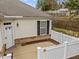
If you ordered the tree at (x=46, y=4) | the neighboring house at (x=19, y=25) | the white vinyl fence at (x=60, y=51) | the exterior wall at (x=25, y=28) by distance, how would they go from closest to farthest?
the white vinyl fence at (x=60, y=51) < the neighboring house at (x=19, y=25) < the exterior wall at (x=25, y=28) < the tree at (x=46, y=4)

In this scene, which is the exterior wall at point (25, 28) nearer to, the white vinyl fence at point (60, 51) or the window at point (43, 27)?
the window at point (43, 27)

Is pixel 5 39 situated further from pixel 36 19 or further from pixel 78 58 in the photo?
pixel 78 58

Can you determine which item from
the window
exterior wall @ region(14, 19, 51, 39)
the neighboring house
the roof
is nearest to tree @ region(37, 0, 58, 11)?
the roof

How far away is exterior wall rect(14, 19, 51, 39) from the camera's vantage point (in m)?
15.5

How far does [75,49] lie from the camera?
32.3 feet

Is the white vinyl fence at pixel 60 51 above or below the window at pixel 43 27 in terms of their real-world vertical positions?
below

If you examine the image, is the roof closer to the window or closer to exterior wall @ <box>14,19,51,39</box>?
exterior wall @ <box>14,19,51,39</box>

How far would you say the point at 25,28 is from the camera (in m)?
16.2

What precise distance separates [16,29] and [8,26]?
222cm

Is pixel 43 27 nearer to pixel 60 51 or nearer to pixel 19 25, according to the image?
pixel 19 25

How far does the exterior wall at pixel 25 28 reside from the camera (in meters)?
15.5

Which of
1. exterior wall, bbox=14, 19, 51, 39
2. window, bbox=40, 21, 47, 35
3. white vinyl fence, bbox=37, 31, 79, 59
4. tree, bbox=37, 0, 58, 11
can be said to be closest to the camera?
white vinyl fence, bbox=37, 31, 79, 59

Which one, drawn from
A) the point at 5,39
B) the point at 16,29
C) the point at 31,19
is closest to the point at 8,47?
the point at 5,39

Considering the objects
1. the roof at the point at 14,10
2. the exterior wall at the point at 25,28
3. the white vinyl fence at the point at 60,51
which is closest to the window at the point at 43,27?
the exterior wall at the point at 25,28
